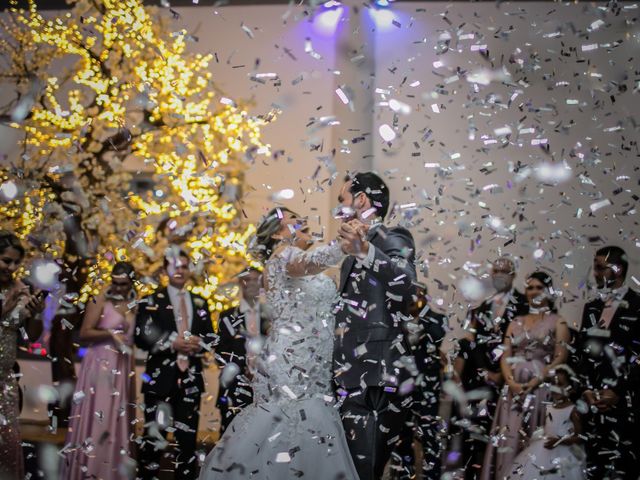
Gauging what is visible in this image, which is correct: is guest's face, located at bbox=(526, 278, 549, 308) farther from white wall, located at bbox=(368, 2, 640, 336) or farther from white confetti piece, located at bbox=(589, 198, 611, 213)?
white wall, located at bbox=(368, 2, 640, 336)

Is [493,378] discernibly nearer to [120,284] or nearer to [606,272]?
[606,272]

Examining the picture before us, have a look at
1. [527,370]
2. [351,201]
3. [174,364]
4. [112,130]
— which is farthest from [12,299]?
[112,130]

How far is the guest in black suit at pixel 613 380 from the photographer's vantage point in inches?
171

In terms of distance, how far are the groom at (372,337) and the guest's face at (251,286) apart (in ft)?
4.94

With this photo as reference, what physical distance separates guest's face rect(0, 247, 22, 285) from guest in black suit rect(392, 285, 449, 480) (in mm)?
2246

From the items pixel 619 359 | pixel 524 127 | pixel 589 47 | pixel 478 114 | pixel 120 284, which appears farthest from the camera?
pixel 478 114

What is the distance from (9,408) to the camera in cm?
391

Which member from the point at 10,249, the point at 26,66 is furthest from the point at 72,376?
the point at 10,249

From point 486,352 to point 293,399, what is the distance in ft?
6.66

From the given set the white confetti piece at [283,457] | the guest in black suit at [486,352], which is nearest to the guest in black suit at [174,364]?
the white confetti piece at [283,457]

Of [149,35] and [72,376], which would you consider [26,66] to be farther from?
[72,376]

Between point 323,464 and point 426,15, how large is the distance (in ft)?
14.4

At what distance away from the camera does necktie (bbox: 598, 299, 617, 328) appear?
14.6 ft

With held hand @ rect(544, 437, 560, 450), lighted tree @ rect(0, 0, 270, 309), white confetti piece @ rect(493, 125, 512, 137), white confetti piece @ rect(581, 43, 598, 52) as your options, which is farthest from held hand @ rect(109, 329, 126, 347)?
white confetti piece @ rect(581, 43, 598, 52)
